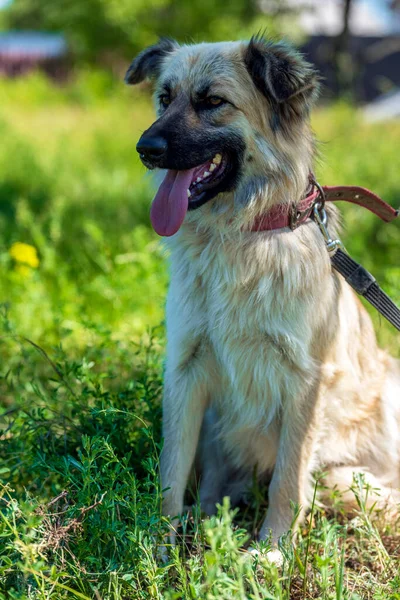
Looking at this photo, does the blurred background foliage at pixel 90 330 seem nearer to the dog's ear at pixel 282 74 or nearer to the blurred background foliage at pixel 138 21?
the dog's ear at pixel 282 74

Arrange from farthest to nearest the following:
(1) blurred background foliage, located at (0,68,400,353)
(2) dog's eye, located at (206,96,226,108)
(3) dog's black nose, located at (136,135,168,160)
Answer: (1) blurred background foliage, located at (0,68,400,353) < (2) dog's eye, located at (206,96,226,108) < (3) dog's black nose, located at (136,135,168,160)

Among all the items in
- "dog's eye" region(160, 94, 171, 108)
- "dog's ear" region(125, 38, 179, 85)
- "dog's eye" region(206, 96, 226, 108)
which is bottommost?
"dog's eye" region(160, 94, 171, 108)

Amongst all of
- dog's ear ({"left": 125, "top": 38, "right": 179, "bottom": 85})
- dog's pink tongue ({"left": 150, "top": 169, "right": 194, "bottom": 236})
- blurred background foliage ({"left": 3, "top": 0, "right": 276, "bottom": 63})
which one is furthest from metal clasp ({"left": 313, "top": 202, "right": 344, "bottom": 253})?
blurred background foliage ({"left": 3, "top": 0, "right": 276, "bottom": 63})

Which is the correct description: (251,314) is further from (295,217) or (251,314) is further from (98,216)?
(98,216)

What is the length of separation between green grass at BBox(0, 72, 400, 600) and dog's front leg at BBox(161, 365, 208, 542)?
9cm

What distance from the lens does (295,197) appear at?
241 cm

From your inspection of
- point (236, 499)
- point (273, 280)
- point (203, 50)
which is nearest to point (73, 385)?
point (236, 499)

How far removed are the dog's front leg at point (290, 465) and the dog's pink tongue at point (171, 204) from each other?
0.80 m

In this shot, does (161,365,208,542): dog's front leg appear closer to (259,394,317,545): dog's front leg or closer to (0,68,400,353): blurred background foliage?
(259,394,317,545): dog's front leg

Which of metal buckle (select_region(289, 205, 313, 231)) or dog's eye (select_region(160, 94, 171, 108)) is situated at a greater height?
dog's eye (select_region(160, 94, 171, 108))

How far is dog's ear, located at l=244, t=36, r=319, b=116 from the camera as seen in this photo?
2271mm

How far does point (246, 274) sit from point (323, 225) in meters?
0.36

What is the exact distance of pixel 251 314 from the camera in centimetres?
231

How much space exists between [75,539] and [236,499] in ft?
3.03
